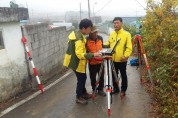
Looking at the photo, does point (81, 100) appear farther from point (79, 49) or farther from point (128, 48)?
point (128, 48)

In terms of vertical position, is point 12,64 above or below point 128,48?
below

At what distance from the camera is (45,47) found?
7871 millimetres

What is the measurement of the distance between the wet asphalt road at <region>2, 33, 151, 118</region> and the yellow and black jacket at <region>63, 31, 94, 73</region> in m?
0.83

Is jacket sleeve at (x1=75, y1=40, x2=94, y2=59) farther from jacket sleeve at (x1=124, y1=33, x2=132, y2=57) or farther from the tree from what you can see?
the tree

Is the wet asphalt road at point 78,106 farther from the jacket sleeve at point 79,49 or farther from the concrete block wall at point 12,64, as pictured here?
the jacket sleeve at point 79,49

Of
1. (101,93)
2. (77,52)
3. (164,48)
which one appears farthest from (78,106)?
(164,48)

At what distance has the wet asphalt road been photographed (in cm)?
486

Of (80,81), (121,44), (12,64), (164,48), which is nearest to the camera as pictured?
(80,81)

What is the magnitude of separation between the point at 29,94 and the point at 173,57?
3544 millimetres

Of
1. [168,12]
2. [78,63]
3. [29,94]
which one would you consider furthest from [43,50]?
[168,12]

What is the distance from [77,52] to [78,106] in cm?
123

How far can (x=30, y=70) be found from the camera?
662cm

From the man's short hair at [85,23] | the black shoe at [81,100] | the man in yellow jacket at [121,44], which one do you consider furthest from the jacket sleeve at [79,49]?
the black shoe at [81,100]

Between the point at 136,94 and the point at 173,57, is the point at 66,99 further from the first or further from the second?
the point at 173,57
